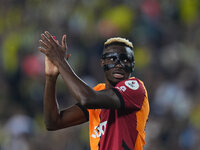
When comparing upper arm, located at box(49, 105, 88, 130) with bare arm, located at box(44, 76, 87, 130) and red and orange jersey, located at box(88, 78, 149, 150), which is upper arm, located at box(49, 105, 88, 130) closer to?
bare arm, located at box(44, 76, 87, 130)

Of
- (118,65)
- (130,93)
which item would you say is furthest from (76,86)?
(118,65)

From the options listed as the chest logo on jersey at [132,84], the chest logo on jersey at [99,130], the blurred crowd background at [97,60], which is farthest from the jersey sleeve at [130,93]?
the blurred crowd background at [97,60]

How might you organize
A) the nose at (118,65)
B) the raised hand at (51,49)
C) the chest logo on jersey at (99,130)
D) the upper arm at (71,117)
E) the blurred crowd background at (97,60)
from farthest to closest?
the blurred crowd background at (97,60) < the upper arm at (71,117) < the nose at (118,65) < the chest logo on jersey at (99,130) < the raised hand at (51,49)

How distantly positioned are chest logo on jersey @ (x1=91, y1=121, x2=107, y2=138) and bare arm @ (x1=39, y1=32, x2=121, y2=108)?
30cm

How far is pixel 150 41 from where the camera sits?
10.6 m

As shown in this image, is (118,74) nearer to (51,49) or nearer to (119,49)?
(119,49)

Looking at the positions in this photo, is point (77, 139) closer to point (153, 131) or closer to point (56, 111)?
point (153, 131)

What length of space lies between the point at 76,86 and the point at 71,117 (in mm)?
933

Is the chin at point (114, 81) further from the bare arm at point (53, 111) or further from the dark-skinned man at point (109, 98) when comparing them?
the bare arm at point (53, 111)

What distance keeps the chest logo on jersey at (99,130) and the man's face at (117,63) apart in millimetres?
389

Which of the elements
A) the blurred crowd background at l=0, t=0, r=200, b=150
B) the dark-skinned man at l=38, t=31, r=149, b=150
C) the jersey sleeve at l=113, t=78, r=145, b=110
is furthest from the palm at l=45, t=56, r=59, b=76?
the blurred crowd background at l=0, t=0, r=200, b=150

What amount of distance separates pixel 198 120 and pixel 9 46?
489cm

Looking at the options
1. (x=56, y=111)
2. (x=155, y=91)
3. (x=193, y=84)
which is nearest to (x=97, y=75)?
(x=155, y=91)

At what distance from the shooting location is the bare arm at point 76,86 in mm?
3865
